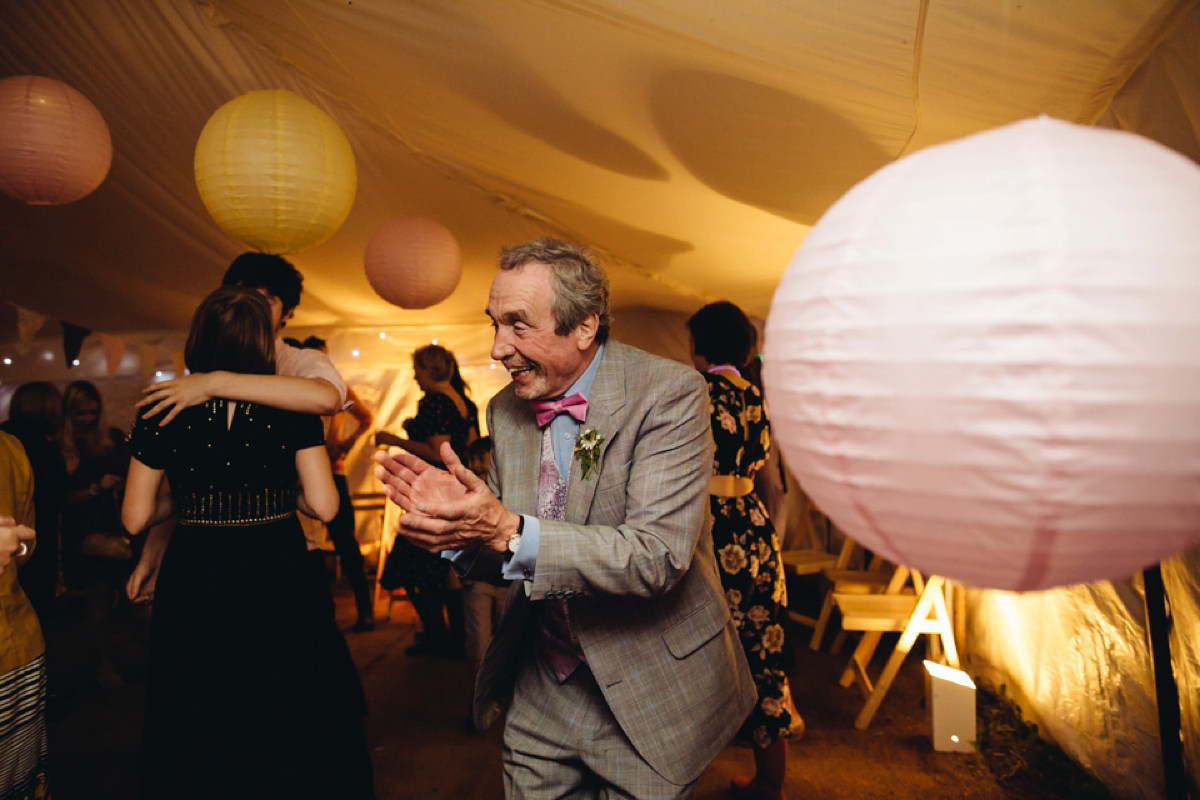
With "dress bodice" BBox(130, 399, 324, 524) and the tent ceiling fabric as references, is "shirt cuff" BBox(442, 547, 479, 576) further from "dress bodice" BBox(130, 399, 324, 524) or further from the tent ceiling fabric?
the tent ceiling fabric

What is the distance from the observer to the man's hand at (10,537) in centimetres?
128

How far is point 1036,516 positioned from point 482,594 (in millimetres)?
3022

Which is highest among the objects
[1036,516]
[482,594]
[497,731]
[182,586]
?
[1036,516]

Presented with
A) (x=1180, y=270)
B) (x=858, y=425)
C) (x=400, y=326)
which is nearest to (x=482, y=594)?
(x=858, y=425)

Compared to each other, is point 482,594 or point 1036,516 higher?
point 1036,516

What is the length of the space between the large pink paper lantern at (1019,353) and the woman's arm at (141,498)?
5.78 ft

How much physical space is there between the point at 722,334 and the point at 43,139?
2.65 meters

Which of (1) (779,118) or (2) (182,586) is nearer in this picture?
(2) (182,586)

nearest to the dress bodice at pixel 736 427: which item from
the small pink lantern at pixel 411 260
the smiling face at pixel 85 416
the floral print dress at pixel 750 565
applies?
the floral print dress at pixel 750 565

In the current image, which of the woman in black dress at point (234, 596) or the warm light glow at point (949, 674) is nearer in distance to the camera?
the woman in black dress at point (234, 596)

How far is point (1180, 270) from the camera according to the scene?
48cm

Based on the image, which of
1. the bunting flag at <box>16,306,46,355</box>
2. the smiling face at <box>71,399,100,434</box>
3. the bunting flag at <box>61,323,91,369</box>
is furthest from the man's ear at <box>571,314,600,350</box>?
the bunting flag at <box>16,306,46,355</box>

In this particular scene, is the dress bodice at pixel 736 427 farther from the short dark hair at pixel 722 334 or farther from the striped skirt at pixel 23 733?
the striped skirt at pixel 23 733

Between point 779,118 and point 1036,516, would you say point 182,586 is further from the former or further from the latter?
point 779,118
